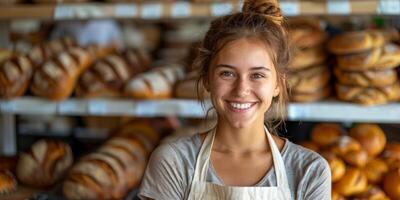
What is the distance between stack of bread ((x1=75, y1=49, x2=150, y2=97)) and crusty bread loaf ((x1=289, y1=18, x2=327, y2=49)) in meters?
0.73

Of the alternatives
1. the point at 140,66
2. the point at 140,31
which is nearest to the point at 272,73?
the point at 140,66

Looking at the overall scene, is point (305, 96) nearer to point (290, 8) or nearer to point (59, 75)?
point (290, 8)

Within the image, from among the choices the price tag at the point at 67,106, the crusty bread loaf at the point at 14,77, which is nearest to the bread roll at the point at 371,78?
the price tag at the point at 67,106

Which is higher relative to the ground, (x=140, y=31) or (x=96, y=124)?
(x=140, y=31)

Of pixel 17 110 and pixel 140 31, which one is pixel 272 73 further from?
pixel 140 31

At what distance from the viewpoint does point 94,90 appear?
1871 mm

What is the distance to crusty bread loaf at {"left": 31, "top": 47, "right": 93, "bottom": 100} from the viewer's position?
6.09 feet

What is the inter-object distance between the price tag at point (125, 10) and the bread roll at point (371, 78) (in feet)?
2.83

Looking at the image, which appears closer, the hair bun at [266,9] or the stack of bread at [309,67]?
the hair bun at [266,9]

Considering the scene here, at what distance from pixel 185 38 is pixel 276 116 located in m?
1.44

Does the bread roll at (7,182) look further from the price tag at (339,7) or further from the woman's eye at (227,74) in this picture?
the price tag at (339,7)

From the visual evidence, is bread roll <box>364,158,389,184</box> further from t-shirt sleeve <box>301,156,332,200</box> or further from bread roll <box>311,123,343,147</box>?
t-shirt sleeve <box>301,156,332,200</box>

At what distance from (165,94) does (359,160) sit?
0.79 m

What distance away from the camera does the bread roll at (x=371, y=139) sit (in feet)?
5.70
